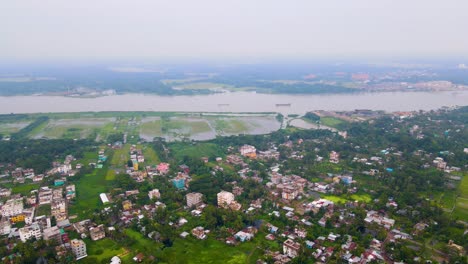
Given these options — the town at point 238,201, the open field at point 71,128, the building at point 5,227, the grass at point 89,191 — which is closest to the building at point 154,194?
the town at point 238,201

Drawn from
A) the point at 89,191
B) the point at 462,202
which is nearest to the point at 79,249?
the point at 89,191

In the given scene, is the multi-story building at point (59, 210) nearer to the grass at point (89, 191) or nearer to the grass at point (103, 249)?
the grass at point (89, 191)

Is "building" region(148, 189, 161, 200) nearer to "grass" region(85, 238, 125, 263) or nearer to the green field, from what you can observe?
"grass" region(85, 238, 125, 263)

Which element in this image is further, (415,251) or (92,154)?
(92,154)

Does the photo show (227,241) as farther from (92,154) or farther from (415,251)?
(92,154)

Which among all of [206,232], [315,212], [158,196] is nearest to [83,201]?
[158,196]

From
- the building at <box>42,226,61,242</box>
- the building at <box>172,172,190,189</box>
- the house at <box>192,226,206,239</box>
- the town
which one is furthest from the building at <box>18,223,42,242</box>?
the building at <box>172,172,190,189</box>

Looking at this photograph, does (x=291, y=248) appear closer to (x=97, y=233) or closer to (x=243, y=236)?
(x=243, y=236)
